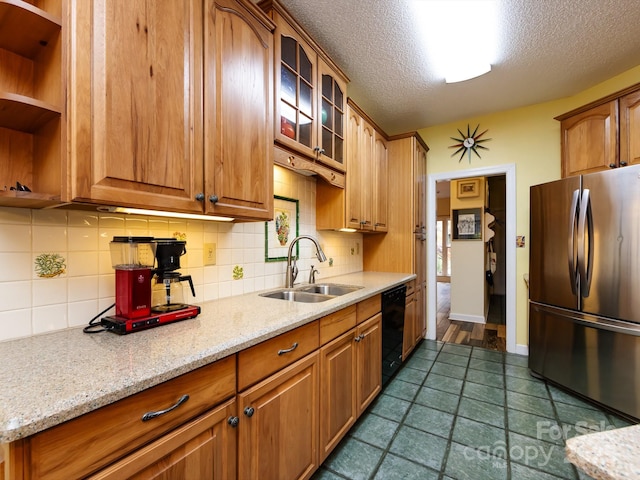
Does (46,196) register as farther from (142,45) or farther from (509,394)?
(509,394)

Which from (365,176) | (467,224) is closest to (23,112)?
(365,176)

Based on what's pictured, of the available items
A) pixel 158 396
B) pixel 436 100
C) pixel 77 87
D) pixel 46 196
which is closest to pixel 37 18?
pixel 77 87

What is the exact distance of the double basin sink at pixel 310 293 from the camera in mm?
1945

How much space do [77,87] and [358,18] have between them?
5.48 ft

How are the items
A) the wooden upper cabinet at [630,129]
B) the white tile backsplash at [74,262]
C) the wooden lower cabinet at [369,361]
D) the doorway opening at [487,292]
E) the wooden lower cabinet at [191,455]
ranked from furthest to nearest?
the doorway opening at [487,292] → the wooden upper cabinet at [630,129] → the wooden lower cabinet at [369,361] → the white tile backsplash at [74,262] → the wooden lower cabinet at [191,455]

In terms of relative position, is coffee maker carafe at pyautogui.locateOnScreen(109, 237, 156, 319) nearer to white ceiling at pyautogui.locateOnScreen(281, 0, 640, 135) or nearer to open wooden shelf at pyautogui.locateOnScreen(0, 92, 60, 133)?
open wooden shelf at pyautogui.locateOnScreen(0, 92, 60, 133)

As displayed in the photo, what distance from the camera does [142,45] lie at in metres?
1.00

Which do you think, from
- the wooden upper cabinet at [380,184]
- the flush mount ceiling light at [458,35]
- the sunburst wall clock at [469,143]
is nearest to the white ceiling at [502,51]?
the flush mount ceiling light at [458,35]

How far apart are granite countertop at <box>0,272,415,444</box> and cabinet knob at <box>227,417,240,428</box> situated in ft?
0.78

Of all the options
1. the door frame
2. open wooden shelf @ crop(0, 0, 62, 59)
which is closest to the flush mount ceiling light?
the door frame

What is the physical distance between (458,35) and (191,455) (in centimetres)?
267

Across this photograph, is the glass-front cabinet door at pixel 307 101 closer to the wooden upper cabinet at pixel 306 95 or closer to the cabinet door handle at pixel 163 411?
the wooden upper cabinet at pixel 306 95

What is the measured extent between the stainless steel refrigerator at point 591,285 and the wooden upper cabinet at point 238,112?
2.28 m

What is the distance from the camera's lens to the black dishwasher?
88.8 inches
